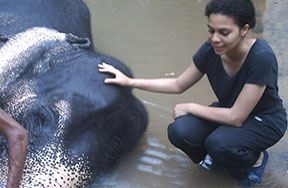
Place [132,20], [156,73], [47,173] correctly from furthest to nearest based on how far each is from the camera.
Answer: [132,20] < [156,73] < [47,173]

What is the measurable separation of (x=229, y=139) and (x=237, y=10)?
78cm

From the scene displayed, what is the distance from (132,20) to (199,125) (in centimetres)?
288

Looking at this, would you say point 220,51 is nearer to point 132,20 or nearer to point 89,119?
point 89,119

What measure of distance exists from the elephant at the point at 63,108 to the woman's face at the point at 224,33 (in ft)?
2.46

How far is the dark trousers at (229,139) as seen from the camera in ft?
7.80

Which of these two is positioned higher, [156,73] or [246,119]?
[246,119]

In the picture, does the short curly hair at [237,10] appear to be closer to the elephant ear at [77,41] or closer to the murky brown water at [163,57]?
the elephant ear at [77,41]

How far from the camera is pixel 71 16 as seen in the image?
3.69 meters

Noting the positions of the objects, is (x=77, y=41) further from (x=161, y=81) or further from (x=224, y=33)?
(x=224, y=33)

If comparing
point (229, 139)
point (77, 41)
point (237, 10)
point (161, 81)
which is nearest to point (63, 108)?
point (77, 41)

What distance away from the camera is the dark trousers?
2.38 m

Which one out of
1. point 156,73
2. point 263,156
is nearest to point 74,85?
point 263,156

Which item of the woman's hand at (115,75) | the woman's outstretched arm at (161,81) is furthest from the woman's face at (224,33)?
the woman's hand at (115,75)

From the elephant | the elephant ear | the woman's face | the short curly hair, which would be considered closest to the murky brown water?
the elephant
